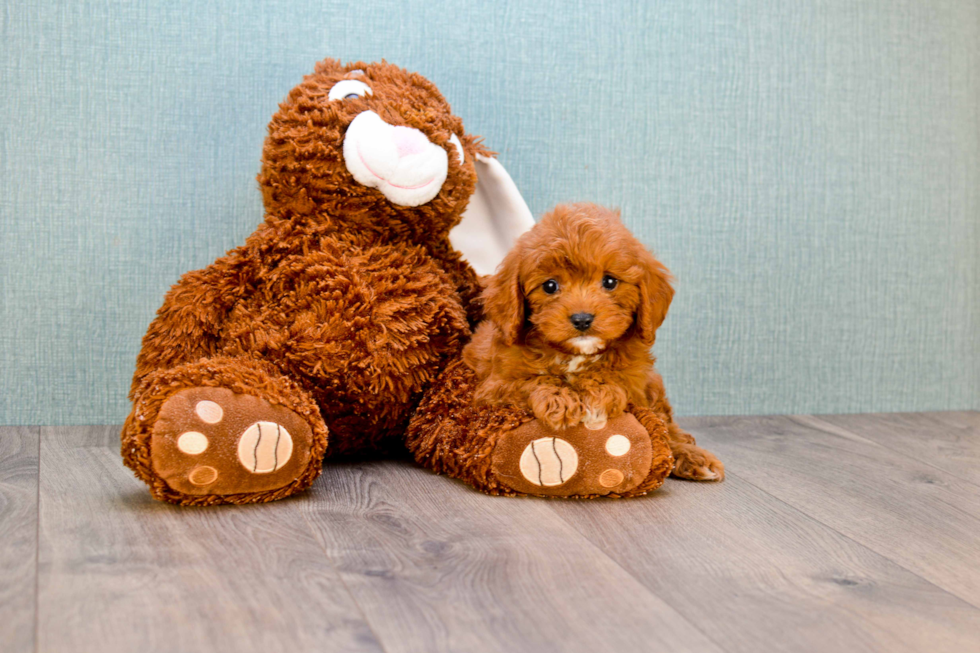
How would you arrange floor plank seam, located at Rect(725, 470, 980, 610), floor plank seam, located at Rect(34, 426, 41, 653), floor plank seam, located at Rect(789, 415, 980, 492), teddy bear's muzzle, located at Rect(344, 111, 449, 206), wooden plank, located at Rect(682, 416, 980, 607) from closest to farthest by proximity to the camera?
floor plank seam, located at Rect(34, 426, 41, 653)
floor plank seam, located at Rect(725, 470, 980, 610)
wooden plank, located at Rect(682, 416, 980, 607)
teddy bear's muzzle, located at Rect(344, 111, 449, 206)
floor plank seam, located at Rect(789, 415, 980, 492)

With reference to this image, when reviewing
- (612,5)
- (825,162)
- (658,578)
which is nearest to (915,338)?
(825,162)

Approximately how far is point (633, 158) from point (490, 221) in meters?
0.35

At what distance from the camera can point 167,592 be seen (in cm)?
77

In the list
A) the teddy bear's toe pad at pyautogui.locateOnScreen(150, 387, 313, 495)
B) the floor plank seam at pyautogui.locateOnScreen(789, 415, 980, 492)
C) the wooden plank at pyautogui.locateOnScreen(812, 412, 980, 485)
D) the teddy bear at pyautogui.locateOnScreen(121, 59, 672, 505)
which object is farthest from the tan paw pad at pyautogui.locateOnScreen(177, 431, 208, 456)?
the wooden plank at pyautogui.locateOnScreen(812, 412, 980, 485)

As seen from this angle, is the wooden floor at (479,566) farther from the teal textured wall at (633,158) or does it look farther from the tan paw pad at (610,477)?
the teal textured wall at (633,158)

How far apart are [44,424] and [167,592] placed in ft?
2.50

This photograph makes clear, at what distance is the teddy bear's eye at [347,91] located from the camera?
1.19 meters

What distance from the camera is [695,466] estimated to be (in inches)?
47.1

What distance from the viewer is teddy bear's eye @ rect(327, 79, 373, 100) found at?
119cm

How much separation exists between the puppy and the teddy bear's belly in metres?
0.12

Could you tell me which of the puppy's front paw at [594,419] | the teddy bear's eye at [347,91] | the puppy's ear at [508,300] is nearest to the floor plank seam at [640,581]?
the puppy's front paw at [594,419]

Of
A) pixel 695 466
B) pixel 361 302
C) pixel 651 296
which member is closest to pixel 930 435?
pixel 695 466

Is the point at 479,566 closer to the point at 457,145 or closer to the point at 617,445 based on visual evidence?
the point at 617,445

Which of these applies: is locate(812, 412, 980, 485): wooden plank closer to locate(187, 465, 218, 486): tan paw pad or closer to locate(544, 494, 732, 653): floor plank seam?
locate(544, 494, 732, 653): floor plank seam
